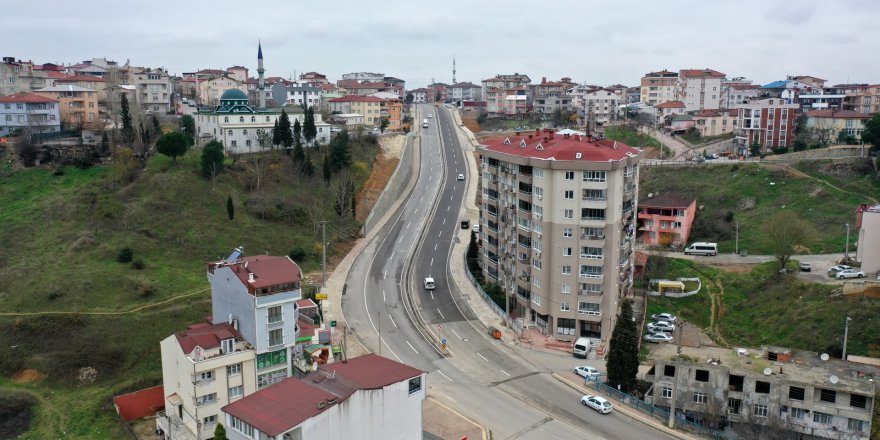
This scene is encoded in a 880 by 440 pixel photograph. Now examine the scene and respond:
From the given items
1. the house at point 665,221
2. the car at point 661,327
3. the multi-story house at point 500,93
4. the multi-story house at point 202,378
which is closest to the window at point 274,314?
the multi-story house at point 202,378

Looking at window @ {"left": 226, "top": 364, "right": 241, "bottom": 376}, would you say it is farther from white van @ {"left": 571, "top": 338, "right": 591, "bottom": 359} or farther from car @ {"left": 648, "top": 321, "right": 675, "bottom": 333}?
car @ {"left": 648, "top": 321, "right": 675, "bottom": 333}

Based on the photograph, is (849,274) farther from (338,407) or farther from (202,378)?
(202,378)

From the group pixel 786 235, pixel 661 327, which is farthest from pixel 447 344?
pixel 786 235

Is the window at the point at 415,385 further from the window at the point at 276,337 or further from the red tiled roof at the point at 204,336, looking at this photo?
the red tiled roof at the point at 204,336

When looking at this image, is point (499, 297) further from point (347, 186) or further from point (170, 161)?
point (170, 161)

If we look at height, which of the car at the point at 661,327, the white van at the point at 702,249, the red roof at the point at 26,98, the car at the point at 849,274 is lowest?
the car at the point at 661,327

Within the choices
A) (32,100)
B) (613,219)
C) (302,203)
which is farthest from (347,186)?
(32,100)
